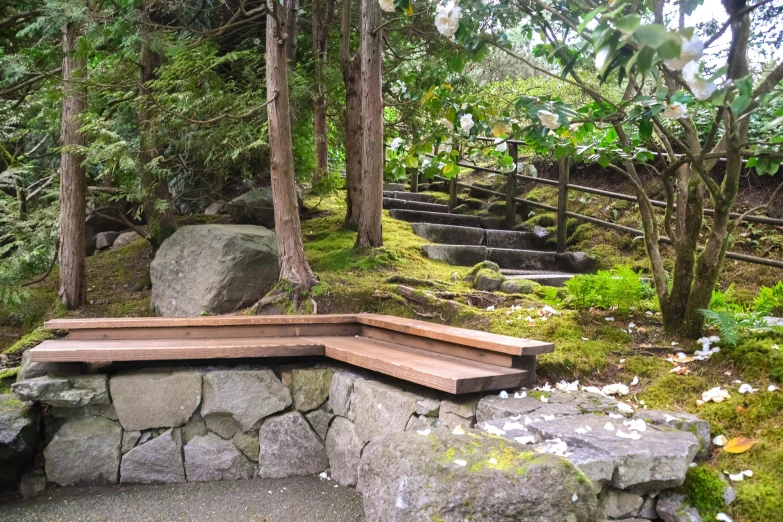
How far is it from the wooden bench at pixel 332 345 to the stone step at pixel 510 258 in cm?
230

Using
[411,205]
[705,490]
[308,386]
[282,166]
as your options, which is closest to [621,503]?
[705,490]

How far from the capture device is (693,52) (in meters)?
1.56

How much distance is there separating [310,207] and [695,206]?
516 centimetres

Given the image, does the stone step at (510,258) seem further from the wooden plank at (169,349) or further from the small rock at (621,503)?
the small rock at (621,503)

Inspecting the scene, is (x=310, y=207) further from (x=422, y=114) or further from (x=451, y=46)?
(x=451, y=46)

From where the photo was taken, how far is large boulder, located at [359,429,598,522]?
1.64m

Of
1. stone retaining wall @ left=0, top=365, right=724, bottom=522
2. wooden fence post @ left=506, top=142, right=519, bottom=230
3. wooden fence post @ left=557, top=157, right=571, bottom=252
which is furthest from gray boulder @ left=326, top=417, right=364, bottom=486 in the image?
wooden fence post @ left=506, top=142, right=519, bottom=230

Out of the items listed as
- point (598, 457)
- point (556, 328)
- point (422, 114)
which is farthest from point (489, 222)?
point (598, 457)

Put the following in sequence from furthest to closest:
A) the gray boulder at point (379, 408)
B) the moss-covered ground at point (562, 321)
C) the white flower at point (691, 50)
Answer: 1. the gray boulder at point (379, 408)
2. the moss-covered ground at point (562, 321)
3. the white flower at point (691, 50)

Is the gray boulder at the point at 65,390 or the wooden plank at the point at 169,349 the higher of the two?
the wooden plank at the point at 169,349

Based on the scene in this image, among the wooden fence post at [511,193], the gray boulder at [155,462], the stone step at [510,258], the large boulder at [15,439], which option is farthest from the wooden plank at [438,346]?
the wooden fence post at [511,193]

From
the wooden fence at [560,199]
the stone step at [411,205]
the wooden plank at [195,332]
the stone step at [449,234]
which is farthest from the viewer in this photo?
the stone step at [411,205]

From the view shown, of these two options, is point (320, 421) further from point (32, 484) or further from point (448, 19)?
point (448, 19)

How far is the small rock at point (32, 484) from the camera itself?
3209 millimetres
